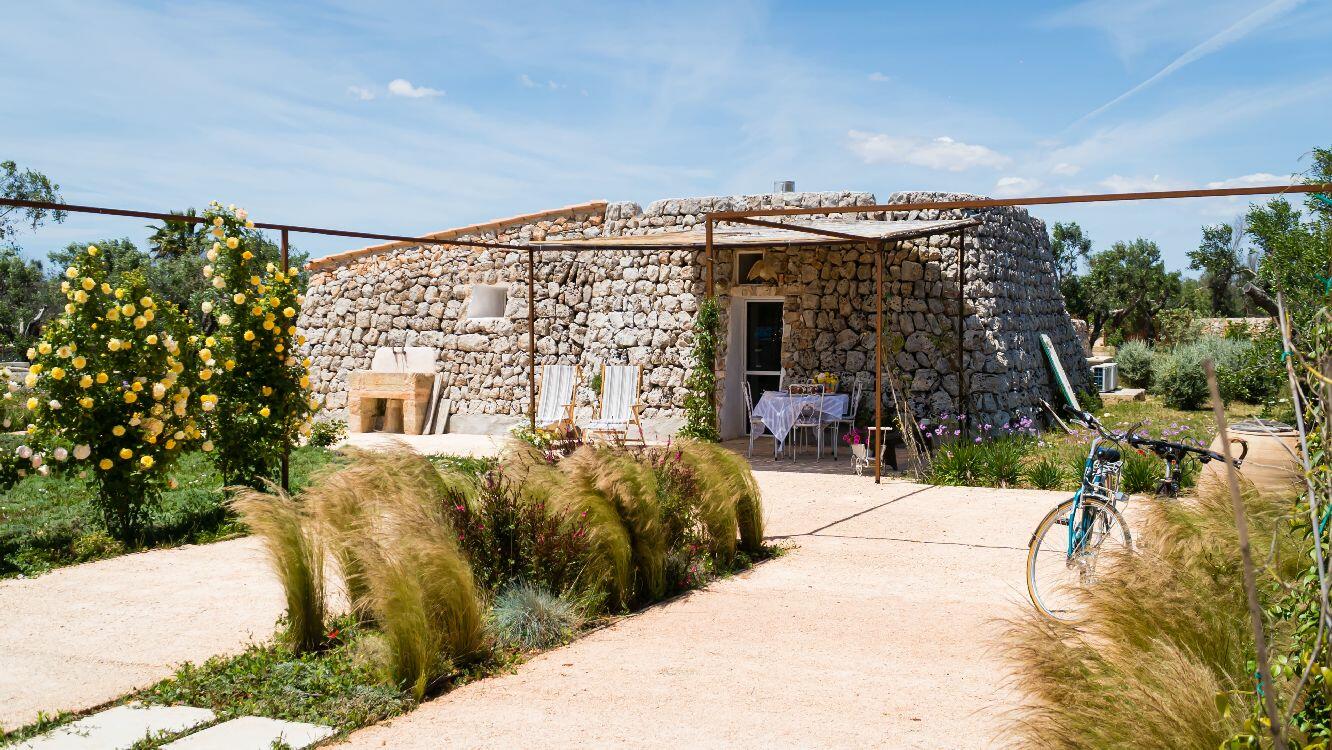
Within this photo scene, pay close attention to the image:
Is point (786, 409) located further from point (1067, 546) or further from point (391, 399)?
point (391, 399)

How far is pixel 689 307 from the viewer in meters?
12.3

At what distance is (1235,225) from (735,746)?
30421mm

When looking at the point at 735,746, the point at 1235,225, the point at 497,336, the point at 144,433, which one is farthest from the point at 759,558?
the point at 1235,225

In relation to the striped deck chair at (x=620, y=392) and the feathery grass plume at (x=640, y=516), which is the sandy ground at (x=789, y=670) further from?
the striped deck chair at (x=620, y=392)

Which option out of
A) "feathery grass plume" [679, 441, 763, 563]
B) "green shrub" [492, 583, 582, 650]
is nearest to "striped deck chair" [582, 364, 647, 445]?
"feathery grass plume" [679, 441, 763, 563]

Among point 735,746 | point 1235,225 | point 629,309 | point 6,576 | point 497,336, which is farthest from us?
point 1235,225

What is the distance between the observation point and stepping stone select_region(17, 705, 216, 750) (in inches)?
124

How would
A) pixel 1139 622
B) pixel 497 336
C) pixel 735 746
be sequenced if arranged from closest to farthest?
pixel 1139 622 < pixel 735 746 < pixel 497 336

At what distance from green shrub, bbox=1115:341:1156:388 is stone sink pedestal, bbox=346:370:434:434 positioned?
12.5 metres

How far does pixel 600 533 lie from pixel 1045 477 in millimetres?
5188

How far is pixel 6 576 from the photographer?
18.0 ft

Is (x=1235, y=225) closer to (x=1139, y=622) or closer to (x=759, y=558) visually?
(x=759, y=558)

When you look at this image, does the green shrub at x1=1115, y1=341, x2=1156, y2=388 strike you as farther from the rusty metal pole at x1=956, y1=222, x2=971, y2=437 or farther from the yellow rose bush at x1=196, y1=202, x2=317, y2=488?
the yellow rose bush at x1=196, y1=202, x2=317, y2=488

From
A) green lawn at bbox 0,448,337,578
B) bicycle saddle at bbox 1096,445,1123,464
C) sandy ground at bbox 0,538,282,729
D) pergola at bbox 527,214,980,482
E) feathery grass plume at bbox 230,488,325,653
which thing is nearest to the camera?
sandy ground at bbox 0,538,282,729
